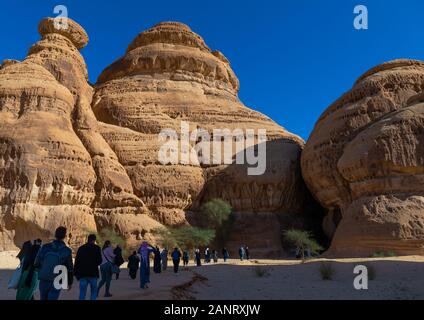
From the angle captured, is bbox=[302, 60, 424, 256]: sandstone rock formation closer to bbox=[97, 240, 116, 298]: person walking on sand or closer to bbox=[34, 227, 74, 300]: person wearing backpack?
bbox=[97, 240, 116, 298]: person walking on sand

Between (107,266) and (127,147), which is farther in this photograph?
(127,147)

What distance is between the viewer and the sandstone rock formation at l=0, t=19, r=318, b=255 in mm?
23984

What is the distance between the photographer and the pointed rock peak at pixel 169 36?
43844mm

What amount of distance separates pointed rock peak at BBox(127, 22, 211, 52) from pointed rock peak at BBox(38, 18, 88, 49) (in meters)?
8.29

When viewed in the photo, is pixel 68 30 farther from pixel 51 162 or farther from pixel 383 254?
pixel 383 254

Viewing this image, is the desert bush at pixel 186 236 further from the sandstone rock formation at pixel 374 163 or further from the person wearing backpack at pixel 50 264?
the person wearing backpack at pixel 50 264

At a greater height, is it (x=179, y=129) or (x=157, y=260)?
(x=179, y=129)

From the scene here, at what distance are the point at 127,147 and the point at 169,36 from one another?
18.4m

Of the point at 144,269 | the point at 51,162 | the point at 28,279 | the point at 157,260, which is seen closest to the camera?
the point at 28,279

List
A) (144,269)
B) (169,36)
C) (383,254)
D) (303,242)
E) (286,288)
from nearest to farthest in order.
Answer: (144,269), (286,288), (383,254), (303,242), (169,36)

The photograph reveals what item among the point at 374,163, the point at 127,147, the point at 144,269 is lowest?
the point at 144,269

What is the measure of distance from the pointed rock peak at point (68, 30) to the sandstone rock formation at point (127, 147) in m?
0.11

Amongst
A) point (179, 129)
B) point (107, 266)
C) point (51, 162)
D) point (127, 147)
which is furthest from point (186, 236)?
point (107, 266)

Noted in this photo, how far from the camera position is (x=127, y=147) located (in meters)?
31.3
